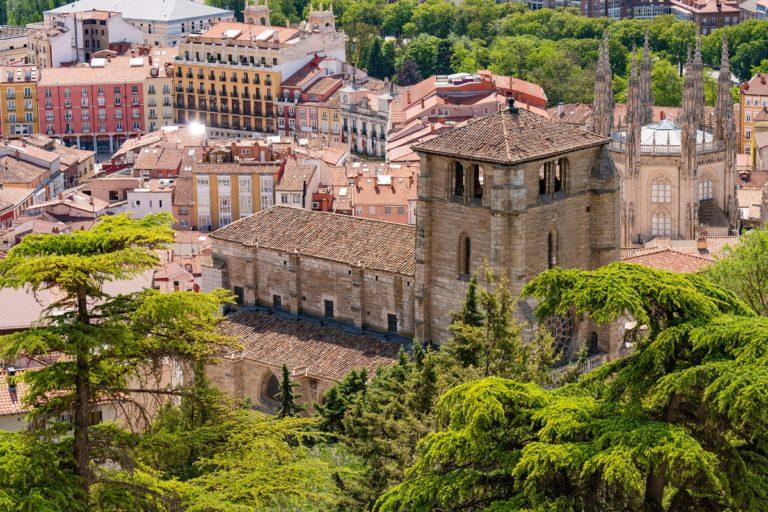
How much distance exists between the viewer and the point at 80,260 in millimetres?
34000

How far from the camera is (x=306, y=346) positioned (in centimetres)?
6475

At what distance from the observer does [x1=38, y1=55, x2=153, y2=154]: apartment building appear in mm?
149750

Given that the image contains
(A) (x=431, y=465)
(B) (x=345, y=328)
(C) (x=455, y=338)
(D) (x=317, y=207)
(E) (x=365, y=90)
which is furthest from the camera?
(E) (x=365, y=90)

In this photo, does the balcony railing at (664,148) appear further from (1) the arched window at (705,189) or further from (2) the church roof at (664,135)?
(1) the arched window at (705,189)

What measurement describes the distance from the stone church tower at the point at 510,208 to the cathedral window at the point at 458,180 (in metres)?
0.03

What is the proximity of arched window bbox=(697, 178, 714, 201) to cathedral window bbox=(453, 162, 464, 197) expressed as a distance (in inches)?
1379

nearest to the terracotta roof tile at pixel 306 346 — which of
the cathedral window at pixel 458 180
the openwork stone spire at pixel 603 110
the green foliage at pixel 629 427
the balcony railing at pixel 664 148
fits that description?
the cathedral window at pixel 458 180

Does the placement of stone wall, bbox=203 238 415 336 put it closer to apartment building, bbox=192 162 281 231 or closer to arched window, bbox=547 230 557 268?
arched window, bbox=547 230 557 268

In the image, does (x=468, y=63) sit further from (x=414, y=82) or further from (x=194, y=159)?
(x=194, y=159)

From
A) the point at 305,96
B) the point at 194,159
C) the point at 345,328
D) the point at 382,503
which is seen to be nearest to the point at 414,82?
the point at 305,96

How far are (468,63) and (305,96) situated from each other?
25.0 m

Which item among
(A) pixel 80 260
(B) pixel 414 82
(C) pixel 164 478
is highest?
(A) pixel 80 260

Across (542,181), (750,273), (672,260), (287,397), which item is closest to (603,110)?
(672,260)

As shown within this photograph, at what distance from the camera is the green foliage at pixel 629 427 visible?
111 feet
